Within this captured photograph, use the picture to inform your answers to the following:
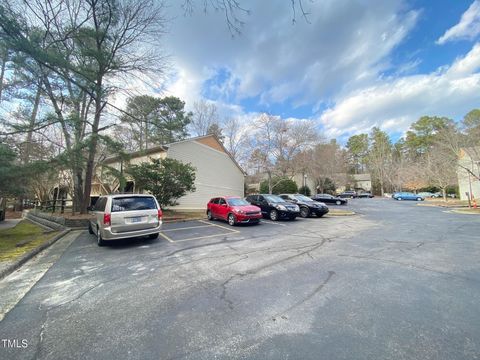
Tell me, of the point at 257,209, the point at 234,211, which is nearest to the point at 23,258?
the point at 234,211

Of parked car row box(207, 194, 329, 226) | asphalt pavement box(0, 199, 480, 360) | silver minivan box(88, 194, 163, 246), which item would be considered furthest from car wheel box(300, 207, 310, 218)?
silver minivan box(88, 194, 163, 246)

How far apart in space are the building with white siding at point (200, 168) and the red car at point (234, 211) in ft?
16.9

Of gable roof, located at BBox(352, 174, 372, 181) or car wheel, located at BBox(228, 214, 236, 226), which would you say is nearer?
car wheel, located at BBox(228, 214, 236, 226)

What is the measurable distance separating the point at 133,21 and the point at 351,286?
14.2 m

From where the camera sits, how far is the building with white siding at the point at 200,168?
17.0 metres

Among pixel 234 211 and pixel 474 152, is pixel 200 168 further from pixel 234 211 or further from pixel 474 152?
pixel 474 152

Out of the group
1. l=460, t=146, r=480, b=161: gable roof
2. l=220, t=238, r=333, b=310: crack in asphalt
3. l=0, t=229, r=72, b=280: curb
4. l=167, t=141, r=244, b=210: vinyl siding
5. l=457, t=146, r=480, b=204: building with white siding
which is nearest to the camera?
l=220, t=238, r=333, b=310: crack in asphalt

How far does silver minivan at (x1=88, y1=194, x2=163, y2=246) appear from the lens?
6.54m

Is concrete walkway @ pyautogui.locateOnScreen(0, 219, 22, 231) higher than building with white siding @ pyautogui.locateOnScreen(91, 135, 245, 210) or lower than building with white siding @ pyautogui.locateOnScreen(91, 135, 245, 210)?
lower

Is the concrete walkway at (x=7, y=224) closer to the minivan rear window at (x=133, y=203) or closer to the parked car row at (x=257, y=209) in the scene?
the minivan rear window at (x=133, y=203)

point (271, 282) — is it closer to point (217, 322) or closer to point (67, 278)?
point (217, 322)

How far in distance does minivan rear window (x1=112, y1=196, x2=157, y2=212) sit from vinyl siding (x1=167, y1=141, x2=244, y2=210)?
8.99 metres

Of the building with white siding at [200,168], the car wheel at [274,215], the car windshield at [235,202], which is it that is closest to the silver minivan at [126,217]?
the car windshield at [235,202]

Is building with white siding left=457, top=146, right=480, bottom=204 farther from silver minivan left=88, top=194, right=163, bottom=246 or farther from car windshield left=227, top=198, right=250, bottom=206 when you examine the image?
silver minivan left=88, top=194, right=163, bottom=246
